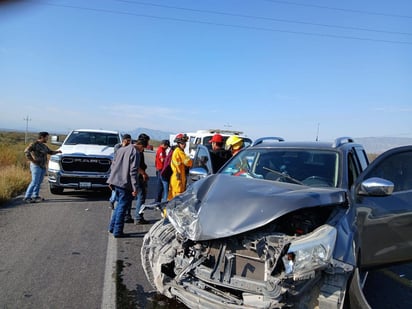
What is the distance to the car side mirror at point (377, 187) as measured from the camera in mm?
3301

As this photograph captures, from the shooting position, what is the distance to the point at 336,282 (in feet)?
8.18

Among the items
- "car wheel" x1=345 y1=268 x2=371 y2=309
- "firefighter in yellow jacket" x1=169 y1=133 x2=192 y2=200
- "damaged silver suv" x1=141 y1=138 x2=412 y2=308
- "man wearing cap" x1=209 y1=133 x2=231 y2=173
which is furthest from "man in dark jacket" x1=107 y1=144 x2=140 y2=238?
"car wheel" x1=345 y1=268 x2=371 y2=309

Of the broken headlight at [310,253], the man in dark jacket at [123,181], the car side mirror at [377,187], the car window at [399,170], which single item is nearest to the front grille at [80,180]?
the man in dark jacket at [123,181]

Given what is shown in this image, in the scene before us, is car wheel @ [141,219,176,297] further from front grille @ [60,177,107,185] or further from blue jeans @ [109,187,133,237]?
front grille @ [60,177,107,185]

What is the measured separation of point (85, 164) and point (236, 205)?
291 inches

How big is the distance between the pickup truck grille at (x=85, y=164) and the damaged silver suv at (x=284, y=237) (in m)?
6.30

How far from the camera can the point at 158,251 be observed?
3.22 metres

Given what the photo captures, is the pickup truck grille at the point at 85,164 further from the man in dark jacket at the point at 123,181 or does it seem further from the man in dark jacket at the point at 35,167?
the man in dark jacket at the point at 123,181

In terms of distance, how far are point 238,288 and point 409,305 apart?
98.6 inches

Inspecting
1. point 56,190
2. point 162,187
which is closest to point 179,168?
point 162,187

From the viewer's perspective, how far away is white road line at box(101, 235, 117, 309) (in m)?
3.57

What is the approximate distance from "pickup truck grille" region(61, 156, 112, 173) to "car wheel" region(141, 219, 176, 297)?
6420 millimetres

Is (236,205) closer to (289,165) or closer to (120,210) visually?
(289,165)

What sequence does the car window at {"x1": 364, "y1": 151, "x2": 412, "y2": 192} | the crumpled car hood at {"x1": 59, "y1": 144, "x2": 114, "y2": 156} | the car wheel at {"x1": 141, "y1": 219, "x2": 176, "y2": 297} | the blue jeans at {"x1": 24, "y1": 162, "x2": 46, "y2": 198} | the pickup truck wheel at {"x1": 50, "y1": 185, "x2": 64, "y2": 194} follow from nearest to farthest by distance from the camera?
the car wheel at {"x1": 141, "y1": 219, "x2": 176, "y2": 297} → the car window at {"x1": 364, "y1": 151, "x2": 412, "y2": 192} → the blue jeans at {"x1": 24, "y1": 162, "x2": 46, "y2": 198} → the crumpled car hood at {"x1": 59, "y1": 144, "x2": 114, "y2": 156} → the pickup truck wheel at {"x1": 50, "y1": 185, "x2": 64, "y2": 194}
